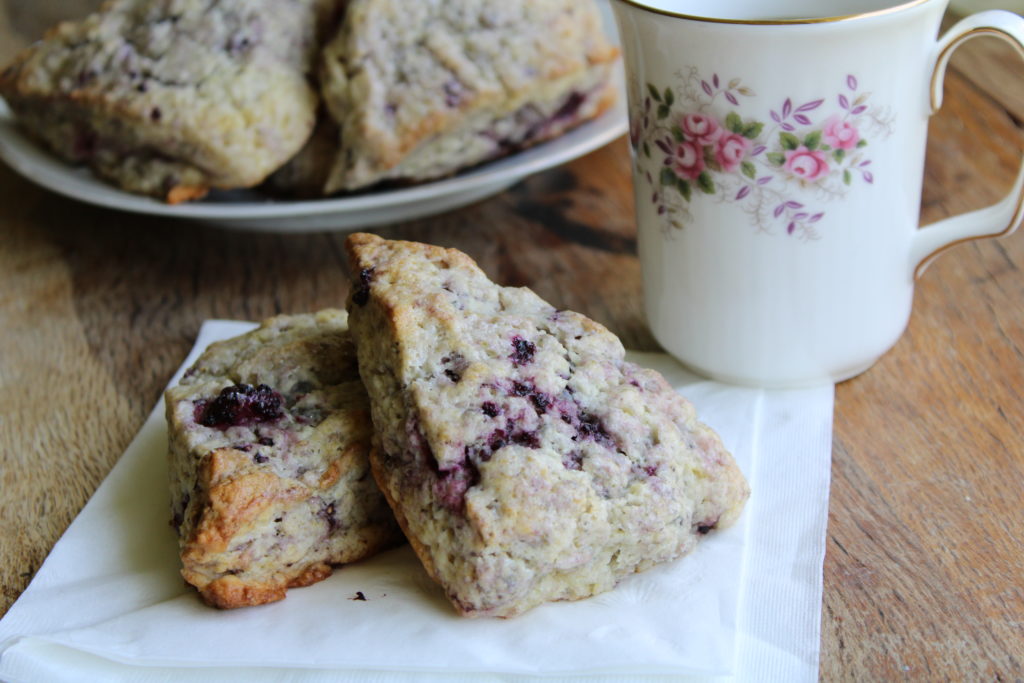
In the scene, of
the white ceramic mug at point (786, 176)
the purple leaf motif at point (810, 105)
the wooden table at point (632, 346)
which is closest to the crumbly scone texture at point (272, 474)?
the wooden table at point (632, 346)

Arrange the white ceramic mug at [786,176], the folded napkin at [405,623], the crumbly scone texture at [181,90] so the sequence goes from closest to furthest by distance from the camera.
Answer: the folded napkin at [405,623]
the white ceramic mug at [786,176]
the crumbly scone texture at [181,90]

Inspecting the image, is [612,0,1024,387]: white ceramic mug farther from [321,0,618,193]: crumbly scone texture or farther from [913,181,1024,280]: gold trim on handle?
[321,0,618,193]: crumbly scone texture

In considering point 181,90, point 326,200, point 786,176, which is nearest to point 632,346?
point 786,176

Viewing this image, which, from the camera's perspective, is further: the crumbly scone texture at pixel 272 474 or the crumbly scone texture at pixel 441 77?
the crumbly scone texture at pixel 441 77

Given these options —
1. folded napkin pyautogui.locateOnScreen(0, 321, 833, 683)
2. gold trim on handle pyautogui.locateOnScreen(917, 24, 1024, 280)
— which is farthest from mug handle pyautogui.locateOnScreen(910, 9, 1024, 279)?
folded napkin pyautogui.locateOnScreen(0, 321, 833, 683)

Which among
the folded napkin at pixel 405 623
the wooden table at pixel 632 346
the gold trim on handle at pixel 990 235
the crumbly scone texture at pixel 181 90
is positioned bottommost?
the wooden table at pixel 632 346

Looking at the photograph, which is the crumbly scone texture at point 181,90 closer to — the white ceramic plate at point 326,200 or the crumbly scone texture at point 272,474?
the white ceramic plate at point 326,200

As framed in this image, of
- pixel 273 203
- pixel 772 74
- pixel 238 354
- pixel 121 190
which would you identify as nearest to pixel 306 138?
pixel 273 203
